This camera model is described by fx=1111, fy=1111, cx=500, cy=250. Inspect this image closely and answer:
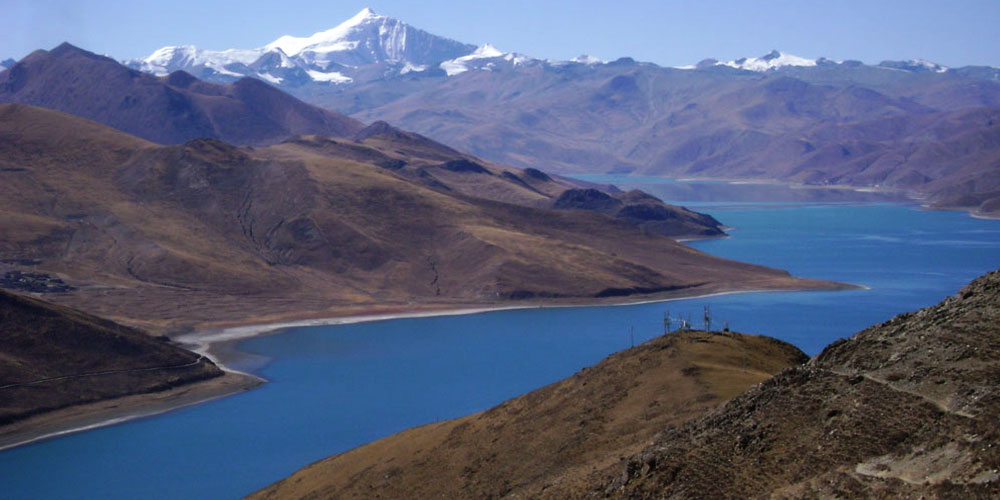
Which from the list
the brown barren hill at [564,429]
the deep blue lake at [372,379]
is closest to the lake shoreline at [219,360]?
the deep blue lake at [372,379]

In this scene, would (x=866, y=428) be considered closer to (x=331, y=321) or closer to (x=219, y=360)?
(x=219, y=360)

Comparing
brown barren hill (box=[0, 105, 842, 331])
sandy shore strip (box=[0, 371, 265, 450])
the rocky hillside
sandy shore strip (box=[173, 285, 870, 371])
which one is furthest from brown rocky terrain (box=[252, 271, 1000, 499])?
brown barren hill (box=[0, 105, 842, 331])

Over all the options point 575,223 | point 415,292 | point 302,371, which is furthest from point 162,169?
point 302,371

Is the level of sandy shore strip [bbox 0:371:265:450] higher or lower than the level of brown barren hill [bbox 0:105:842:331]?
lower

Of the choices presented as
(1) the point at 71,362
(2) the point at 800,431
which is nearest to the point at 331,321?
(1) the point at 71,362

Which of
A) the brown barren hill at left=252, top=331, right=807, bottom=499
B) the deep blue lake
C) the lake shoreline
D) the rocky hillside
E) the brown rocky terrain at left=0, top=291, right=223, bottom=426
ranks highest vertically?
the rocky hillside

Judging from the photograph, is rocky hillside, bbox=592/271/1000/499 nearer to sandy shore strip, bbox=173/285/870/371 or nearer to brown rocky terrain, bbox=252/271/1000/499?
brown rocky terrain, bbox=252/271/1000/499

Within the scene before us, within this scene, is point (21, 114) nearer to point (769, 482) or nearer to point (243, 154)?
point (243, 154)
